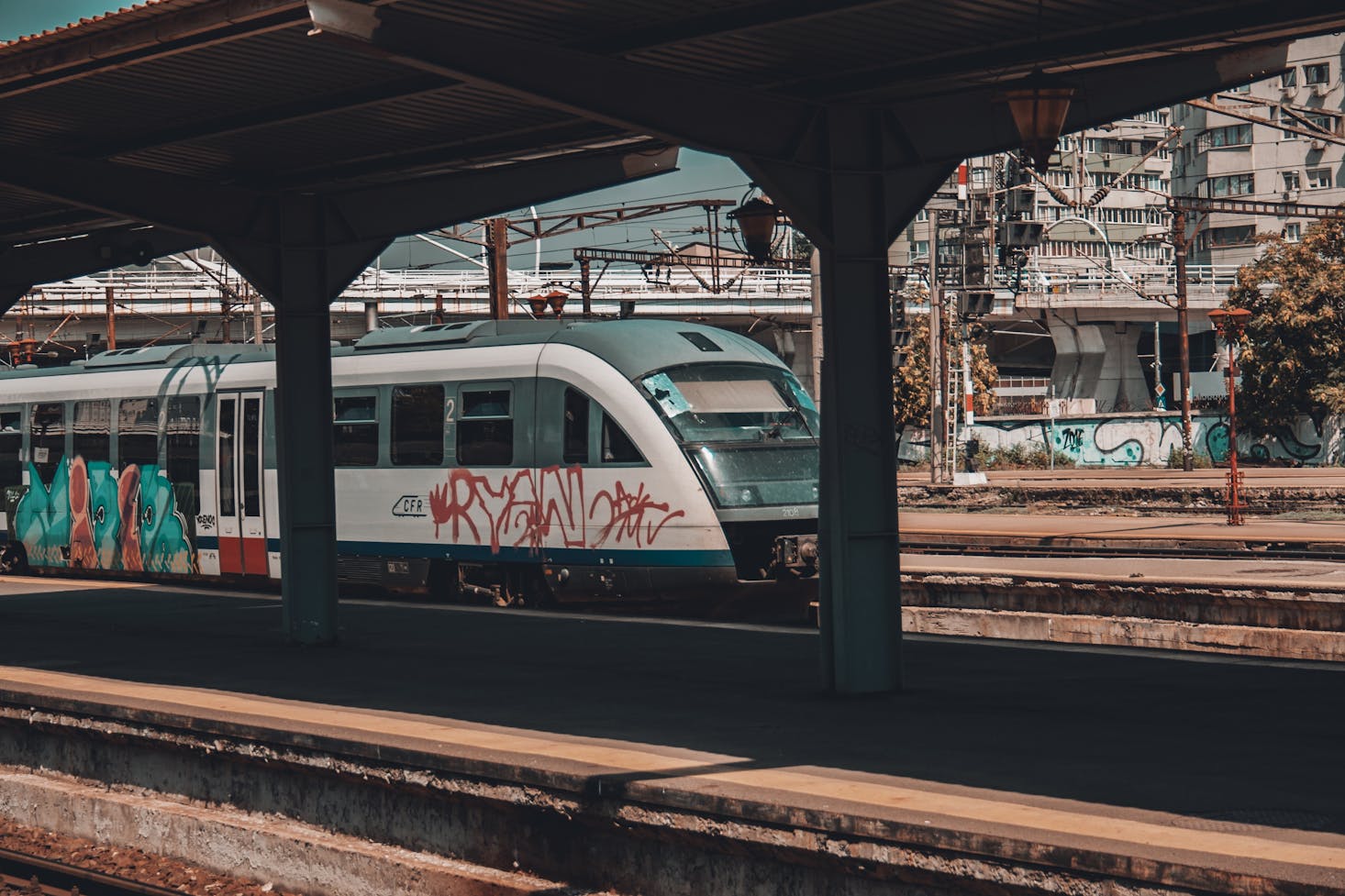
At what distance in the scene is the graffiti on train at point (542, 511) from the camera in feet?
55.5

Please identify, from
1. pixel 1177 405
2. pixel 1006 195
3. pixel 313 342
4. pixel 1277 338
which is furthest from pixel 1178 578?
pixel 1177 405

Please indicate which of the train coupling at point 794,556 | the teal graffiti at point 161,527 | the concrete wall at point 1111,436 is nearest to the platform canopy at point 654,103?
the train coupling at point 794,556

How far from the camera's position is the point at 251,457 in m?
20.9

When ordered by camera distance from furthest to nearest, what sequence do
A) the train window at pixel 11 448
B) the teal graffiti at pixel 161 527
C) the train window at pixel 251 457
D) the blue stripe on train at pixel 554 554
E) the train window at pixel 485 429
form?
the train window at pixel 11 448, the teal graffiti at pixel 161 527, the train window at pixel 251 457, the train window at pixel 485 429, the blue stripe on train at pixel 554 554

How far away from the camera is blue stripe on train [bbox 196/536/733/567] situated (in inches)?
651

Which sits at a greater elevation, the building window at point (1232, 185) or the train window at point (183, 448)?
the building window at point (1232, 185)

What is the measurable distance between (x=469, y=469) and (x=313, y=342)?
4029mm

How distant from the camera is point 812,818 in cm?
730

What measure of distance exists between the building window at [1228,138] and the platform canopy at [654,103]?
85159 mm

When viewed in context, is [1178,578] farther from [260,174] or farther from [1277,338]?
[1277,338]

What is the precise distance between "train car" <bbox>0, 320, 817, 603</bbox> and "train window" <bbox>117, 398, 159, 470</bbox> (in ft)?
0.09

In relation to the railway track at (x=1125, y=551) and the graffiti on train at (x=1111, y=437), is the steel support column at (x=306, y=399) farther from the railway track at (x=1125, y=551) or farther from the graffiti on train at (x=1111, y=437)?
the graffiti on train at (x=1111, y=437)

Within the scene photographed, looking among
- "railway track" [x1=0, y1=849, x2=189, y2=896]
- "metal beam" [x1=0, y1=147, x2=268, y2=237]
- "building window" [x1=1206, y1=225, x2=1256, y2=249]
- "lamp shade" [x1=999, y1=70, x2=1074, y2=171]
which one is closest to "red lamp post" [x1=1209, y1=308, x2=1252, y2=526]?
"metal beam" [x1=0, y1=147, x2=268, y2=237]

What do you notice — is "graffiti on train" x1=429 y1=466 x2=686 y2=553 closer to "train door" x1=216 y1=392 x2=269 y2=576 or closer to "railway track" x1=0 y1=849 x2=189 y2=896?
"train door" x1=216 y1=392 x2=269 y2=576
